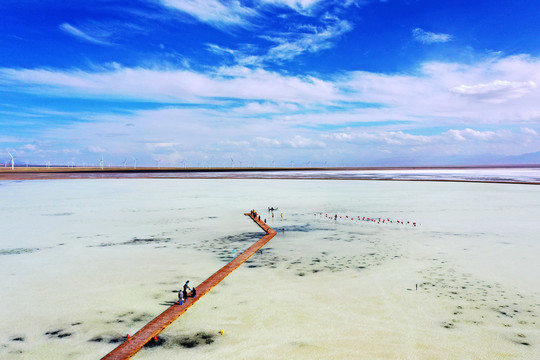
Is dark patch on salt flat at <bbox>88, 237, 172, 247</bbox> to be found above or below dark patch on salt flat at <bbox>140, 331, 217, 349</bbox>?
above

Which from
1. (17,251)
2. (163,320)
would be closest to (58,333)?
(163,320)

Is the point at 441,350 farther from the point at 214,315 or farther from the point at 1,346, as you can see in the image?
the point at 1,346

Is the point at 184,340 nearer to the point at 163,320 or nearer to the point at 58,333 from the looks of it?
the point at 163,320

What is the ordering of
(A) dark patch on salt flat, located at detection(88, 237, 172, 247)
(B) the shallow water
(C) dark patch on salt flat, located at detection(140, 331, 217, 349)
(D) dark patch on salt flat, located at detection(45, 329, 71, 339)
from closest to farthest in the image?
(C) dark patch on salt flat, located at detection(140, 331, 217, 349) < (B) the shallow water < (D) dark patch on salt flat, located at detection(45, 329, 71, 339) < (A) dark patch on salt flat, located at detection(88, 237, 172, 247)

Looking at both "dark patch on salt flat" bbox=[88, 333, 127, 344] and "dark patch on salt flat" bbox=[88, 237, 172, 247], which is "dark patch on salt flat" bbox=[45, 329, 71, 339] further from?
"dark patch on salt flat" bbox=[88, 237, 172, 247]

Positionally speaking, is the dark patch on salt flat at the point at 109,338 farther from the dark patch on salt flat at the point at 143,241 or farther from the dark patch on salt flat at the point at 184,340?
the dark patch on salt flat at the point at 143,241

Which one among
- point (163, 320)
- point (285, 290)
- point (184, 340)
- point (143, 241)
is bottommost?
point (184, 340)

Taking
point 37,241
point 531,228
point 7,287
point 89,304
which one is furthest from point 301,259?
point 531,228

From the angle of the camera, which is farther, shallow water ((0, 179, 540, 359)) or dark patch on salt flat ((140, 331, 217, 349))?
shallow water ((0, 179, 540, 359))

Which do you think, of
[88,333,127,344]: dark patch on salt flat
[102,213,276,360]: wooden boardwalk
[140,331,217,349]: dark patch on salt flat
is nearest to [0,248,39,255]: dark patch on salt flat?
[102,213,276,360]: wooden boardwalk
